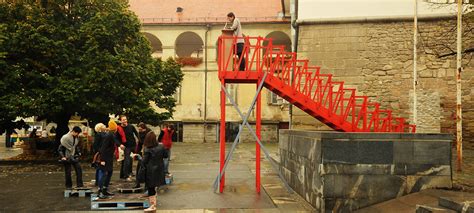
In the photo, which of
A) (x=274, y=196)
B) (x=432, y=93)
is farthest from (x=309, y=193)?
(x=432, y=93)

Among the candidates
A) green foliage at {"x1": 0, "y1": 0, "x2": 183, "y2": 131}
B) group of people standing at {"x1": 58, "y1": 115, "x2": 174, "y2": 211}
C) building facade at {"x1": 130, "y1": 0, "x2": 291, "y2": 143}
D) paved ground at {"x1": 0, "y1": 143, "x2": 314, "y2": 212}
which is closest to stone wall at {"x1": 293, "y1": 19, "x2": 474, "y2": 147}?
paved ground at {"x1": 0, "y1": 143, "x2": 314, "y2": 212}

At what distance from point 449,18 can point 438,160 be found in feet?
35.7

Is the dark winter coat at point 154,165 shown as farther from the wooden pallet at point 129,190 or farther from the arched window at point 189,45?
the arched window at point 189,45

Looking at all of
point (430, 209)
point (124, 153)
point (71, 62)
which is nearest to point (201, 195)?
point (124, 153)

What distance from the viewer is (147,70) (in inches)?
743

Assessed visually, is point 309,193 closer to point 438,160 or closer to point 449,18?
point 438,160

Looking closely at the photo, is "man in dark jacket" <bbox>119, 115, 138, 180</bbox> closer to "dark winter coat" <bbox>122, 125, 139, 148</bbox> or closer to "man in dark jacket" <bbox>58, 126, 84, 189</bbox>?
"dark winter coat" <bbox>122, 125, 139, 148</bbox>

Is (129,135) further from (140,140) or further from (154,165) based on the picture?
(154,165)

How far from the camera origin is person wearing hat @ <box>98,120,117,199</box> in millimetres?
9023

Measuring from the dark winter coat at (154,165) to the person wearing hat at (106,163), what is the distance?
58.6 inches

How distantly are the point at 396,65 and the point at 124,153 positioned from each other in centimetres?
1162

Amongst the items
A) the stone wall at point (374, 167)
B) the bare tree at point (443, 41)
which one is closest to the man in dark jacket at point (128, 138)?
the stone wall at point (374, 167)

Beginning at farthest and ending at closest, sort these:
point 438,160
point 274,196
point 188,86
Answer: point 188,86, point 274,196, point 438,160

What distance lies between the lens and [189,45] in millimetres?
40156
